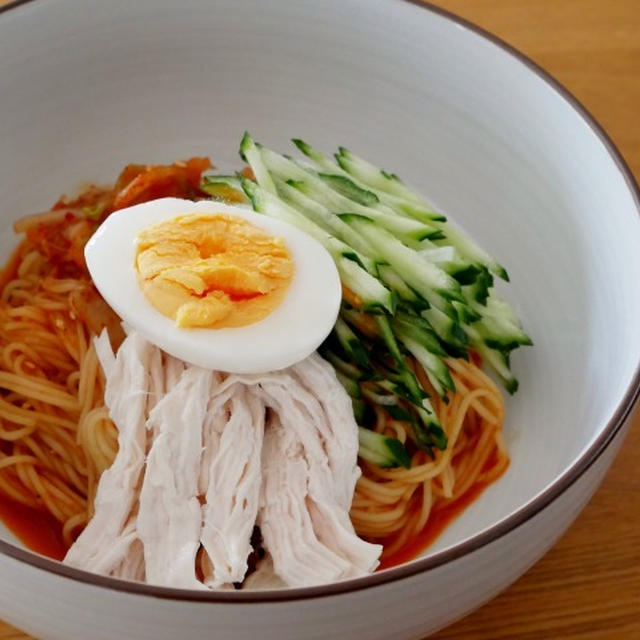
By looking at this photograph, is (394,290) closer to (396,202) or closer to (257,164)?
(396,202)

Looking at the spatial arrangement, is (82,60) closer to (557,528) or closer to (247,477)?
(247,477)

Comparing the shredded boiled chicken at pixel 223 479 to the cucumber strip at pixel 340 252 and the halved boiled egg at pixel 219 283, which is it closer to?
the halved boiled egg at pixel 219 283

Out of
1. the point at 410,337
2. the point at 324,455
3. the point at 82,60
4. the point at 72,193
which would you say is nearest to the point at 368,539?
the point at 324,455

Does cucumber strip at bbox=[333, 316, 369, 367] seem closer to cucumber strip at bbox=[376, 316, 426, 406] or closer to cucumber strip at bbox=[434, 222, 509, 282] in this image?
cucumber strip at bbox=[376, 316, 426, 406]

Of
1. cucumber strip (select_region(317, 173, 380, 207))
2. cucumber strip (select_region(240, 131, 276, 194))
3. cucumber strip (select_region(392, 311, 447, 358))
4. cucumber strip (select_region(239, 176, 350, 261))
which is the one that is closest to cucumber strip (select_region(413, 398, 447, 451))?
cucumber strip (select_region(392, 311, 447, 358))

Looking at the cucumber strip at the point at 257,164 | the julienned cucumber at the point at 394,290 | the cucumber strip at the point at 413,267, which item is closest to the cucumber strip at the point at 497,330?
the julienned cucumber at the point at 394,290

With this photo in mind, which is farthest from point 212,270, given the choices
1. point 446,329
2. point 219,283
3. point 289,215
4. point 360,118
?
point 360,118
